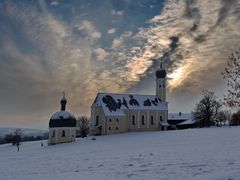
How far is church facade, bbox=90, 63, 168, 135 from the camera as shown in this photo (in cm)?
7481

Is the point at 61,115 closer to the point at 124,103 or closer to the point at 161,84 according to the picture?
the point at 124,103

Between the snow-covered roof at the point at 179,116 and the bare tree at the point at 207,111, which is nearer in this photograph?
the bare tree at the point at 207,111

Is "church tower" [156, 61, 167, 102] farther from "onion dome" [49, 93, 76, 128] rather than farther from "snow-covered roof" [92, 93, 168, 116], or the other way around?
"onion dome" [49, 93, 76, 128]

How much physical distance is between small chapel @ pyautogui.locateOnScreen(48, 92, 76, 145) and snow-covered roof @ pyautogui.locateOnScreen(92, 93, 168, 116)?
10091 mm

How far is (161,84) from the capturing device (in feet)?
295

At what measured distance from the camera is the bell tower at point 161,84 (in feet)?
291

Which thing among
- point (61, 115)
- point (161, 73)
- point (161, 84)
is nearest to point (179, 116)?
point (161, 84)

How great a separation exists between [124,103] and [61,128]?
20.4 m

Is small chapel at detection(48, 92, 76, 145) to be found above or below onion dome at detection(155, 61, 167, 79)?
below

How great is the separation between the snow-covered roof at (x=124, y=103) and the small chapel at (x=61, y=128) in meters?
10.1

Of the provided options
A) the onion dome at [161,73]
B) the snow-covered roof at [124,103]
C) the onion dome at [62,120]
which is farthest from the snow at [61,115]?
the onion dome at [161,73]

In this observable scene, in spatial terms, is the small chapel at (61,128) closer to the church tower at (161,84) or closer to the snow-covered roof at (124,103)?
the snow-covered roof at (124,103)

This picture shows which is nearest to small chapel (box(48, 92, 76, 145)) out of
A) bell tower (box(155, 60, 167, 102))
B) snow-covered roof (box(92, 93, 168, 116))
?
snow-covered roof (box(92, 93, 168, 116))

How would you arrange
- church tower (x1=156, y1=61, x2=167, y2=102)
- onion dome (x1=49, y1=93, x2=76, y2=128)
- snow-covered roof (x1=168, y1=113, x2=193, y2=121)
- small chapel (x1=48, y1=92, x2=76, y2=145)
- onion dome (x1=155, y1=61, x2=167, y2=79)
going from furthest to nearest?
snow-covered roof (x1=168, y1=113, x2=193, y2=121)
onion dome (x1=155, y1=61, x2=167, y2=79)
church tower (x1=156, y1=61, x2=167, y2=102)
onion dome (x1=49, y1=93, x2=76, y2=128)
small chapel (x1=48, y1=92, x2=76, y2=145)
